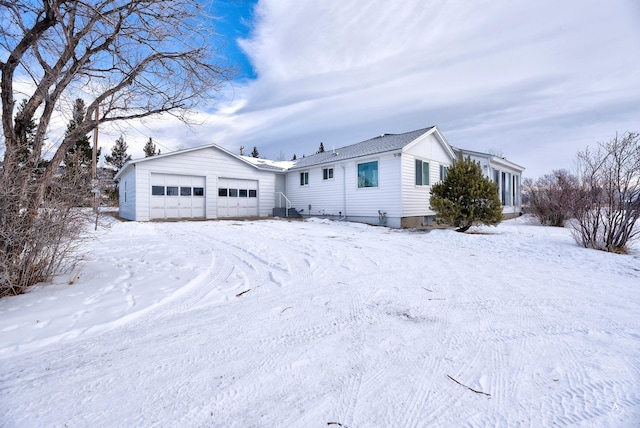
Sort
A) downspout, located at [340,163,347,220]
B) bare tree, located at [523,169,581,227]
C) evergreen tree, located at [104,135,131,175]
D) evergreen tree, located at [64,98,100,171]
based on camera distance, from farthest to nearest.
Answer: evergreen tree, located at [104,135,131,175] < downspout, located at [340,163,347,220] < bare tree, located at [523,169,581,227] < evergreen tree, located at [64,98,100,171]

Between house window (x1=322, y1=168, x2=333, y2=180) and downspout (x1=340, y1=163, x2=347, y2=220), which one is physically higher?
house window (x1=322, y1=168, x2=333, y2=180)

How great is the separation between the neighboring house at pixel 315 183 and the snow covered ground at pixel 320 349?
836 centimetres

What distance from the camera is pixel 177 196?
1559 cm

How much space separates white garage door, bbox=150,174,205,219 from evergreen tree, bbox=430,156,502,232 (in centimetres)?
1275

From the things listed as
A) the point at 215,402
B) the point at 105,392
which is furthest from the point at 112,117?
the point at 215,402

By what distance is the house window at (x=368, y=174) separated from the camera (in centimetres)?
1311

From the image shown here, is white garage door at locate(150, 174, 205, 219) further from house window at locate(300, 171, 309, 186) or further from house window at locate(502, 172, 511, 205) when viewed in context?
house window at locate(502, 172, 511, 205)

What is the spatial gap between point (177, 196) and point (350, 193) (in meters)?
9.61

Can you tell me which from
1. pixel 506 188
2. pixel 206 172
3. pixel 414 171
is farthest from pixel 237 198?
pixel 506 188

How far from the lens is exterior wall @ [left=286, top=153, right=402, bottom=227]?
12367 millimetres

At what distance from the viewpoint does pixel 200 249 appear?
649 cm

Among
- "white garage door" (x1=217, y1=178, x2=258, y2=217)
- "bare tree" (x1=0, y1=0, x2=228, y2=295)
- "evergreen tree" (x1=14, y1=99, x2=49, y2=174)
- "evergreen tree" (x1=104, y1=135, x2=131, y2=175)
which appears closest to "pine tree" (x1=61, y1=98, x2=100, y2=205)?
"bare tree" (x1=0, y1=0, x2=228, y2=295)

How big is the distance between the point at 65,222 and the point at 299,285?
310cm

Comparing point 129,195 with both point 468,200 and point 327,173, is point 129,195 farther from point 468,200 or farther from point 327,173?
point 468,200
